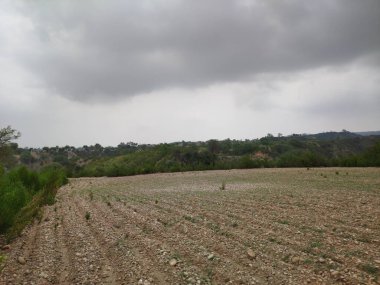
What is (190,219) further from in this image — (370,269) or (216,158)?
(216,158)

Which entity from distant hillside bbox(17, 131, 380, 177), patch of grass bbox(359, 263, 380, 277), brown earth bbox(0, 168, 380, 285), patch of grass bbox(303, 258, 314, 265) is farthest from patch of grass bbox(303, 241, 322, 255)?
distant hillside bbox(17, 131, 380, 177)

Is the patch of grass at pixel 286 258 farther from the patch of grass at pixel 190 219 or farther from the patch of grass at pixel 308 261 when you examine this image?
the patch of grass at pixel 190 219

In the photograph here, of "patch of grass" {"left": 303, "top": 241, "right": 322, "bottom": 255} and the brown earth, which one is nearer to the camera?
the brown earth

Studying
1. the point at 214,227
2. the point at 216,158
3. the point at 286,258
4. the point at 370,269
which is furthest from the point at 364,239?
the point at 216,158

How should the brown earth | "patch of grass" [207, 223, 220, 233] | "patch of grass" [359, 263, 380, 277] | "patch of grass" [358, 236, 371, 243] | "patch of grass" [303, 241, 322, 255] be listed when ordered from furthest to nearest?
"patch of grass" [207, 223, 220, 233] < "patch of grass" [358, 236, 371, 243] < "patch of grass" [303, 241, 322, 255] < the brown earth < "patch of grass" [359, 263, 380, 277]

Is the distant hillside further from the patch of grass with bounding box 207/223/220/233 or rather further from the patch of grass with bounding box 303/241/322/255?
the patch of grass with bounding box 303/241/322/255

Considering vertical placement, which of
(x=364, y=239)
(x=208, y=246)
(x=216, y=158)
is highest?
(x=216, y=158)

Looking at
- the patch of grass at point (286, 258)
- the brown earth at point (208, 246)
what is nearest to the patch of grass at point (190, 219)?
the brown earth at point (208, 246)

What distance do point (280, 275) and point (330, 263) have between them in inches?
50.1

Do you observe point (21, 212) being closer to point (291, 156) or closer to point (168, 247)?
point (168, 247)

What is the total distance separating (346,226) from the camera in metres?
11.0

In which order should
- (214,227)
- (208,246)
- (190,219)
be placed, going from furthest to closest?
(190,219)
(214,227)
(208,246)

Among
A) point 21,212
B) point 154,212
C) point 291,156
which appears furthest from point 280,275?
point 291,156

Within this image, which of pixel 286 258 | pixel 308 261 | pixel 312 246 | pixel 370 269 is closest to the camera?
pixel 370 269
